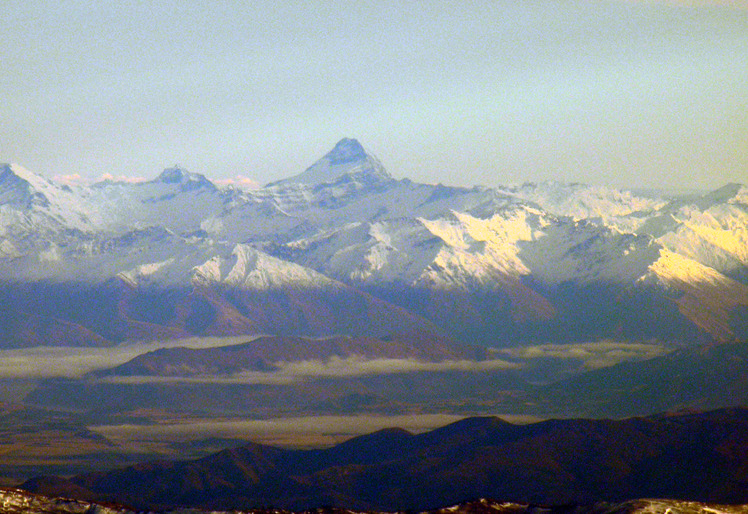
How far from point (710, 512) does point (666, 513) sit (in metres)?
3.96

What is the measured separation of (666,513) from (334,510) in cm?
3495

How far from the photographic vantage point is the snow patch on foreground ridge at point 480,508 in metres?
152

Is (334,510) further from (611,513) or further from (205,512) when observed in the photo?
(611,513)

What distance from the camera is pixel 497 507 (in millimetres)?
160500

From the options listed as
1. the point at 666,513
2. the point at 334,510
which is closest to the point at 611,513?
the point at 666,513

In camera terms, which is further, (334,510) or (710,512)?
(334,510)

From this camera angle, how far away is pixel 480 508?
160 metres

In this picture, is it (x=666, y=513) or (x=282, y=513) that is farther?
(x=282, y=513)

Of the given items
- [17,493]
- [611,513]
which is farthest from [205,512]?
[611,513]

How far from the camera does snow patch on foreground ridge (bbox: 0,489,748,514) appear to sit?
151500 mm

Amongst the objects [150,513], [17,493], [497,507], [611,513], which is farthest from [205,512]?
[611,513]

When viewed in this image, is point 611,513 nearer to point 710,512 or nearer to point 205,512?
point 710,512

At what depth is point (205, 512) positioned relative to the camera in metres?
164

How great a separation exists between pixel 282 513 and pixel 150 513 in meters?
14.9
